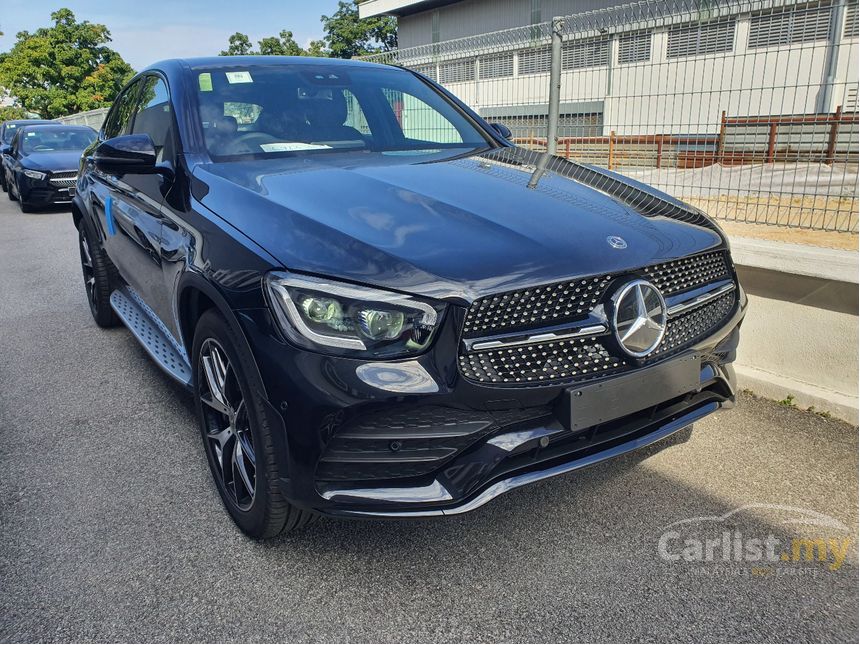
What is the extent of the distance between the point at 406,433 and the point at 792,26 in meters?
4.60

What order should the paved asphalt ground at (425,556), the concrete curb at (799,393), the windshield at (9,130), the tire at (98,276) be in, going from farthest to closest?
the windshield at (9,130)
the tire at (98,276)
the concrete curb at (799,393)
the paved asphalt ground at (425,556)

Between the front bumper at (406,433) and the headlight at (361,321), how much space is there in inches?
1.6

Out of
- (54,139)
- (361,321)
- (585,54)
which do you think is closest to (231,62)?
(361,321)

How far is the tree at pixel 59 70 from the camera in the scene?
143 feet

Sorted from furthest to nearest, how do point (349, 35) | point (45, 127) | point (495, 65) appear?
1. point (349, 35)
2. point (45, 127)
3. point (495, 65)

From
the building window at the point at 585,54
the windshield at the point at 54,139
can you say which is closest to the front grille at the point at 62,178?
the windshield at the point at 54,139

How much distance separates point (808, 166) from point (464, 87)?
3245 millimetres

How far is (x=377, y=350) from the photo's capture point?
1.93 metres

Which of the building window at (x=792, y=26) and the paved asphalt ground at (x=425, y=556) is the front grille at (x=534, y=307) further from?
the building window at (x=792, y=26)

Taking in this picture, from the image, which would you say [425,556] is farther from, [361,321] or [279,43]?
[279,43]

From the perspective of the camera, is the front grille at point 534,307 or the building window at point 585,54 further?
the building window at point 585,54

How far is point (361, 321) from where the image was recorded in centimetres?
195

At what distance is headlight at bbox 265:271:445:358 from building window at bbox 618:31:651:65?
354cm

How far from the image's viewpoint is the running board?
3008mm
